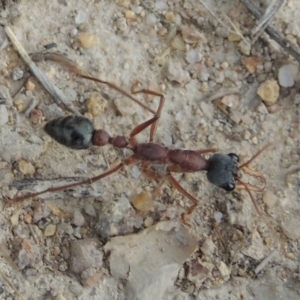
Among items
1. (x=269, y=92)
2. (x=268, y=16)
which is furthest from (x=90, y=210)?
(x=268, y=16)

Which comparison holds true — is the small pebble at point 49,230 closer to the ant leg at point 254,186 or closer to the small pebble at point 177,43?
the ant leg at point 254,186

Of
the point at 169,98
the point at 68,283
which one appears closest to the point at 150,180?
the point at 169,98

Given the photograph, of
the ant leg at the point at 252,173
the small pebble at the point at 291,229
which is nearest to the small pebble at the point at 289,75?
the ant leg at the point at 252,173

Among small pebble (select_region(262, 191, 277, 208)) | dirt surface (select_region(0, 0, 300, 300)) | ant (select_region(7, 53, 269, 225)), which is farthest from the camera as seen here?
small pebble (select_region(262, 191, 277, 208))

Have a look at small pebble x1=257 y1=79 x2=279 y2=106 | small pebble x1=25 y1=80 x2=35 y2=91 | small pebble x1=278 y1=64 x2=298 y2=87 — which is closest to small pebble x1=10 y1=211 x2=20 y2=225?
small pebble x1=25 y1=80 x2=35 y2=91

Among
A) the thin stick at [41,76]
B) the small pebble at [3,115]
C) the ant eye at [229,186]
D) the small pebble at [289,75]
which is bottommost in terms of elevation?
the small pebble at [3,115]

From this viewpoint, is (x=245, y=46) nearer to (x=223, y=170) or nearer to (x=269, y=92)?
(x=269, y=92)

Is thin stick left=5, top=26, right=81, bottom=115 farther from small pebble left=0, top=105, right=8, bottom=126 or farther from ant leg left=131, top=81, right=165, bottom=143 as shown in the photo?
ant leg left=131, top=81, right=165, bottom=143
